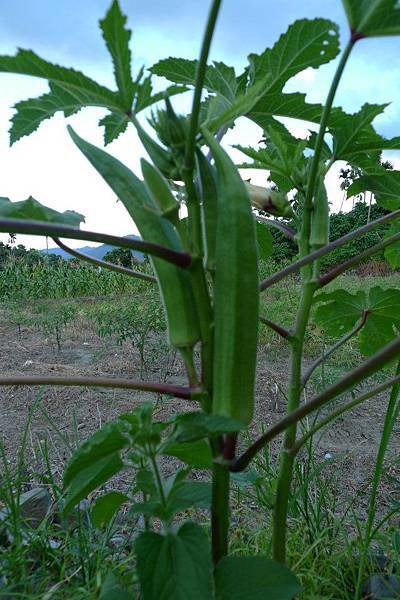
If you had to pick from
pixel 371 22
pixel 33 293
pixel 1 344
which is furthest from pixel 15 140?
pixel 33 293

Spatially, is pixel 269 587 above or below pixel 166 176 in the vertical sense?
below

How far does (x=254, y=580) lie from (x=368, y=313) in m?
0.70

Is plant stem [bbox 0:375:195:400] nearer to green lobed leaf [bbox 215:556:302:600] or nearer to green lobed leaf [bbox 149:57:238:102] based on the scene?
green lobed leaf [bbox 215:556:302:600]

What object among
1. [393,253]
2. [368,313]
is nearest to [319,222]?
[368,313]

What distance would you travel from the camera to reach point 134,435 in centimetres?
62

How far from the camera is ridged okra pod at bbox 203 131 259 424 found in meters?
0.66

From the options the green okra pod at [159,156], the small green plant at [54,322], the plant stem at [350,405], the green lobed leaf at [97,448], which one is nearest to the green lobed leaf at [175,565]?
the green lobed leaf at [97,448]

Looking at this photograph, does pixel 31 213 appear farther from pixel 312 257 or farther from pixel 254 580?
pixel 254 580

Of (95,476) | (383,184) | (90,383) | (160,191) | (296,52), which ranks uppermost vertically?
(296,52)

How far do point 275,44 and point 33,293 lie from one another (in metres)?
6.72

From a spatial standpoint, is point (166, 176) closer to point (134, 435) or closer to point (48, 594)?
point (134, 435)

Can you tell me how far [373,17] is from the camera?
0.60 meters

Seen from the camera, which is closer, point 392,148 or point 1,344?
point 392,148

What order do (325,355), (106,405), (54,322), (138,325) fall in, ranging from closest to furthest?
1. (325,355)
2. (106,405)
3. (138,325)
4. (54,322)
